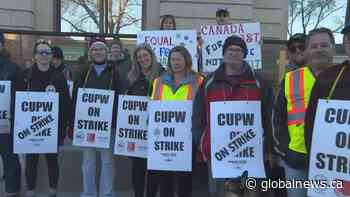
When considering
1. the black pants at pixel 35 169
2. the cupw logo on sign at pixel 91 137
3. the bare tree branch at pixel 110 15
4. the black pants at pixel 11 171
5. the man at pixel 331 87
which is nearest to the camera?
the man at pixel 331 87

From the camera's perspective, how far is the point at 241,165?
4.62 metres

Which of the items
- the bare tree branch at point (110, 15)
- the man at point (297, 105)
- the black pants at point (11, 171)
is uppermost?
the bare tree branch at point (110, 15)

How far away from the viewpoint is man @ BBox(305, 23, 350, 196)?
361 centimetres

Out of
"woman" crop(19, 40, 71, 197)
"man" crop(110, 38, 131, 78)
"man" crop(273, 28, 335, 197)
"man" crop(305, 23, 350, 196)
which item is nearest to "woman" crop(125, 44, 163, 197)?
"woman" crop(19, 40, 71, 197)

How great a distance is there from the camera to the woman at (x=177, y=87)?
5.37 meters

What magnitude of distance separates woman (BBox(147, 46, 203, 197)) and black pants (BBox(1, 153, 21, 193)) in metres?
1.95

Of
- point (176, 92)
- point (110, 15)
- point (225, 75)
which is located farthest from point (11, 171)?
point (110, 15)

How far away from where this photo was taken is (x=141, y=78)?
19.5 ft

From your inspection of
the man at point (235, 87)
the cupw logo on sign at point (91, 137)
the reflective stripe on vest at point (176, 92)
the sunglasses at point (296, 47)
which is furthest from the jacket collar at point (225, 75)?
the cupw logo on sign at point (91, 137)

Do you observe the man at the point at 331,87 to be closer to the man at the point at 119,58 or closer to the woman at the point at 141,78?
the woman at the point at 141,78

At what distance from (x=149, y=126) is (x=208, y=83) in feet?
3.36

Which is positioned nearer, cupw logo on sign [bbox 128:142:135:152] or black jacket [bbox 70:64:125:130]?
cupw logo on sign [bbox 128:142:135:152]

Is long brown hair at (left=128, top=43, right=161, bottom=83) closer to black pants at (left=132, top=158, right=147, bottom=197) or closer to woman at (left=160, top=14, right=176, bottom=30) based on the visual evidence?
black pants at (left=132, top=158, right=147, bottom=197)

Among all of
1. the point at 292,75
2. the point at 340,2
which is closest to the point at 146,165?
the point at 292,75
